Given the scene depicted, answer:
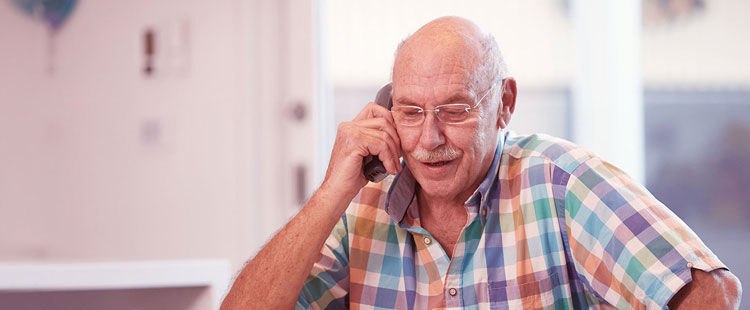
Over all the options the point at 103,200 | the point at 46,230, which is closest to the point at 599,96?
the point at 103,200

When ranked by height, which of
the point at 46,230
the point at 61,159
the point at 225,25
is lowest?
the point at 46,230

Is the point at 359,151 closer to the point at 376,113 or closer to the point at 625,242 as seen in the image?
the point at 376,113

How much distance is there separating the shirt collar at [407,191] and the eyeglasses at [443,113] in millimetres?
119

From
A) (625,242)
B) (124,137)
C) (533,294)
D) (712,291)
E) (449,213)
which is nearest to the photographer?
(712,291)

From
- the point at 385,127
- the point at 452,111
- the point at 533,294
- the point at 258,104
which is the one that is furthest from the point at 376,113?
the point at 258,104

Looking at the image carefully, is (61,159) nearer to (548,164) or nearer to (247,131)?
(247,131)

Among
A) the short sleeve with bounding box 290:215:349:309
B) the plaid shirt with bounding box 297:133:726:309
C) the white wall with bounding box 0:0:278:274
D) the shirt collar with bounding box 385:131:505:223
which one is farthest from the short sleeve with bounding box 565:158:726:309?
the white wall with bounding box 0:0:278:274

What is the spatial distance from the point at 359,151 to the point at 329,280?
0.80 feet

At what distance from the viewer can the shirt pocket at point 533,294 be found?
3.95 ft

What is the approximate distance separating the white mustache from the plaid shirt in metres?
0.08

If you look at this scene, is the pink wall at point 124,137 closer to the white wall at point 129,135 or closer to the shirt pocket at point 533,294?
the white wall at point 129,135

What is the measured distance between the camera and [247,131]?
7.72 feet

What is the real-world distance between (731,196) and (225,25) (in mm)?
1835

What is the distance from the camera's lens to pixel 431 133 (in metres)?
1.22
